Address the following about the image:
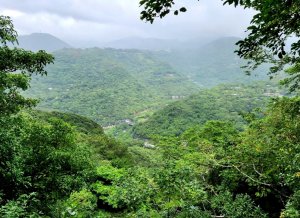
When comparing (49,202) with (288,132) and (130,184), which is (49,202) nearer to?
(130,184)

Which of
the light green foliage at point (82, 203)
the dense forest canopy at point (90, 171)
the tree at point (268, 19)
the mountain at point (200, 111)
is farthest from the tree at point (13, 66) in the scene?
the mountain at point (200, 111)

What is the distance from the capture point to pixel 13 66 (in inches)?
408

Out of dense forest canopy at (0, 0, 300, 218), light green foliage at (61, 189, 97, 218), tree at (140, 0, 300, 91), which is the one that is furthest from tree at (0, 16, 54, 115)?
tree at (140, 0, 300, 91)

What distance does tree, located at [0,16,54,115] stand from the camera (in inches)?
380

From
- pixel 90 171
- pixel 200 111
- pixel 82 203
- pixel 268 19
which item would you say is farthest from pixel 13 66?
pixel 200 111

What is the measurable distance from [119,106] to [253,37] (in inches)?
7506

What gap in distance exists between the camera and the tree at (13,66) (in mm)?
9664

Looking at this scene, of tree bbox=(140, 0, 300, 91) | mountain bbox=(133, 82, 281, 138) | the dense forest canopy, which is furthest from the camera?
mountain bbox=(133, 82, 281, 138)

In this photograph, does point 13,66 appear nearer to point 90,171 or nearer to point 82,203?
point 90,171

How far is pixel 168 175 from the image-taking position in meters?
10.8

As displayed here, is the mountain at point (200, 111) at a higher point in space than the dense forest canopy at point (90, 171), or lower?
lower

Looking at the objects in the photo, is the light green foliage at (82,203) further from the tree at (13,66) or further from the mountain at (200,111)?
the mountain at (200,111)

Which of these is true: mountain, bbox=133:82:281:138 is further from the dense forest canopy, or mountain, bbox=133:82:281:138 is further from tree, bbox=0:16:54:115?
tree, bbox=0:16:54:115

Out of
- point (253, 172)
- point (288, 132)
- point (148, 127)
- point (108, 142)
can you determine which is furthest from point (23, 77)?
point (148, 127)
